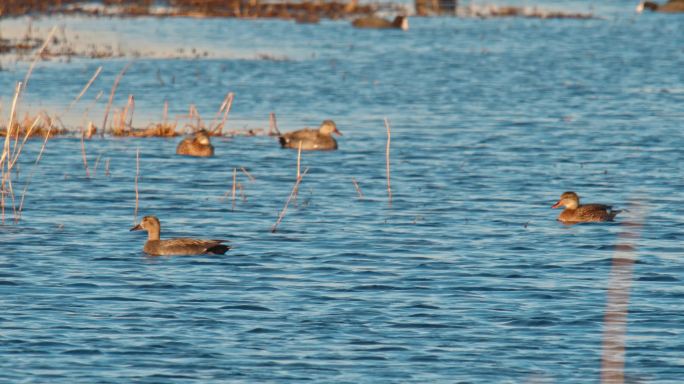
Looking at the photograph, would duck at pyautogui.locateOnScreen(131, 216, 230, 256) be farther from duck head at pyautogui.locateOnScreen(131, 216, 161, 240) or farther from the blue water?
the blue water

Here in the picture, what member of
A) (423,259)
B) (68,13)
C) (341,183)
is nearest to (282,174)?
(341,183)

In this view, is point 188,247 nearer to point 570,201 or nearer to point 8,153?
point 8,153

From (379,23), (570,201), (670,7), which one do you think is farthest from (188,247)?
(670,7)

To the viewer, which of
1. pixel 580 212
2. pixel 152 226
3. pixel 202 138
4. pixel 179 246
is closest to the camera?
pixel 179 246

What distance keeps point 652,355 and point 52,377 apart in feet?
16.2

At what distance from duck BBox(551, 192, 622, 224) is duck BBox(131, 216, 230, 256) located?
4.90 meters

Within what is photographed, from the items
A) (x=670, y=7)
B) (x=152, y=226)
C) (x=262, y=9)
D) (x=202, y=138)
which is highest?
(x=152, y=226)

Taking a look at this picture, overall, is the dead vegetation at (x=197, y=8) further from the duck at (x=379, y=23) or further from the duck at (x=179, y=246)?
the duck at (x=179, y=246)

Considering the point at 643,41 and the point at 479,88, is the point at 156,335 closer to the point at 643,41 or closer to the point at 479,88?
the point at 479,88

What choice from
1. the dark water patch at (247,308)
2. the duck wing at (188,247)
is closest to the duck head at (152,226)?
the duck wing at (188,247)

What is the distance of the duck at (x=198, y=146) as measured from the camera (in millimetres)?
25266

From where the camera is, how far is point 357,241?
18094 millimetres

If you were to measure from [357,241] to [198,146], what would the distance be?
311 inches

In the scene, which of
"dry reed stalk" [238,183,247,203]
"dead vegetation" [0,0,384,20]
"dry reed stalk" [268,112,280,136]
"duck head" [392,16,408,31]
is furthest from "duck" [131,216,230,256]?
"dead vegetation" [0,0,384,20]
